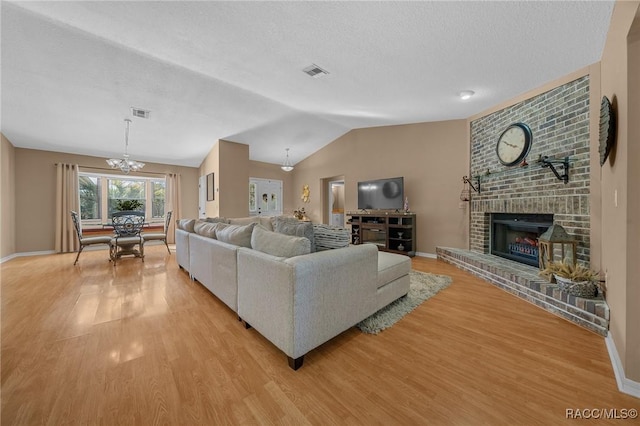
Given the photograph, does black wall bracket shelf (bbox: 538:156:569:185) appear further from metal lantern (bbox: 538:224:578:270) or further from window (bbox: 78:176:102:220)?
window (bbox: 78:176:102:220)

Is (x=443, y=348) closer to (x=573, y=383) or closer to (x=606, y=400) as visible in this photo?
(x=573, y=383)

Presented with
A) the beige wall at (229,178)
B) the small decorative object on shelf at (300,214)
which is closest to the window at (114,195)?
the beige wall at (229,178)

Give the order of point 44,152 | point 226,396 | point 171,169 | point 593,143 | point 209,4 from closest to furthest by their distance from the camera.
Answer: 1. point 226,396
2. point 209,4
3. point 593,143
4. point 44,152
5. point 171,169

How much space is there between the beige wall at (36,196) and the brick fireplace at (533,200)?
8.57m

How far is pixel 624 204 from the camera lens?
1425 mm

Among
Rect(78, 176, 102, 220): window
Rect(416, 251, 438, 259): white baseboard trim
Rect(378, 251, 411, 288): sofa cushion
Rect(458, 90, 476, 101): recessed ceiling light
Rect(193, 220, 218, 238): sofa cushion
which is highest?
Rect(458, 90, 476, 101): recessed ceiling light

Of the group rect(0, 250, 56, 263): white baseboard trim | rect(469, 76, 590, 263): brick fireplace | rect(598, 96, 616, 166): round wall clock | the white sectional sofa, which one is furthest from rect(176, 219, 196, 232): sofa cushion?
rect(469, 76, 590, 263): brick fireplace

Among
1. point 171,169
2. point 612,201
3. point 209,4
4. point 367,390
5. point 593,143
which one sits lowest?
point 367,390

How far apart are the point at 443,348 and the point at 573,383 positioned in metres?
0.67

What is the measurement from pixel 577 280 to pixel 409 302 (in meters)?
1.53

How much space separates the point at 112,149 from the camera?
5.37 m

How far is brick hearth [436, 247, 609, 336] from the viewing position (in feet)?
6.33

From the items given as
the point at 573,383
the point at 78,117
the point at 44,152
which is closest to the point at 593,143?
the point at 573,383

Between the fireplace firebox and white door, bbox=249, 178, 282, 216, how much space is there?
18.8 feet
